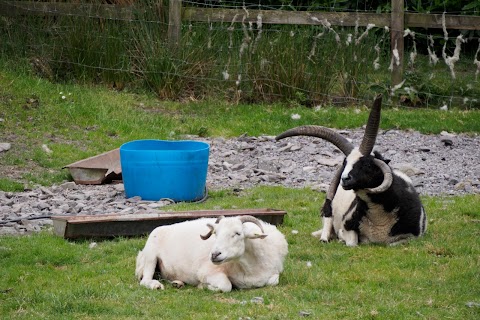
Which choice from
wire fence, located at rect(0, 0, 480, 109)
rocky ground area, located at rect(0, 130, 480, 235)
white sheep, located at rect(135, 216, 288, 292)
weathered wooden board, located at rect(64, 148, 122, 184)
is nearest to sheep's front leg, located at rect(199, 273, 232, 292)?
white sheep, located at rect(135, 216, 288, 292)

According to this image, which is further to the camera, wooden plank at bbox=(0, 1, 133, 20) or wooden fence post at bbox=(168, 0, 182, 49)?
wooden plank at bbox=(0, 1, 133, 20)

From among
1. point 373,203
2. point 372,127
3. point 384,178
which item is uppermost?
point 372,127

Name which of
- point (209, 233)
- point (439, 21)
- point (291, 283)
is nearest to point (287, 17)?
point (439, 21)

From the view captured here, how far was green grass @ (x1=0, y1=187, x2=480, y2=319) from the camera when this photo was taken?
716 cm

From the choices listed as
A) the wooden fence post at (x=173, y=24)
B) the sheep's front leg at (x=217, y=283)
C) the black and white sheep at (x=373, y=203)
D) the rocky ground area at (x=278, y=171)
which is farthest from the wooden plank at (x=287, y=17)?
the sheep's front leg at (x=217, y=283)

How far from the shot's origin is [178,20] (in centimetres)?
1756

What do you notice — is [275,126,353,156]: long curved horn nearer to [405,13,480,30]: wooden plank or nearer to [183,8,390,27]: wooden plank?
[183,8,390,27]: wooden plank

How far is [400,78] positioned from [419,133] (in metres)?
2.16

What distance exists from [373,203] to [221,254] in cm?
265

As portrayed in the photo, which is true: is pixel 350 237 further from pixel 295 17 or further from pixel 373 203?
pixel 295 17

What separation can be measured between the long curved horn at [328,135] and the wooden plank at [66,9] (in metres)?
8.43

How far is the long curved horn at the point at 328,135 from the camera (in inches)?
393

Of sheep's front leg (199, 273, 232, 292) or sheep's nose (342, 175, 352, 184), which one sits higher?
sheep's nose (342, 175, 352, 184)

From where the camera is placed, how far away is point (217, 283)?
25.4 ft
